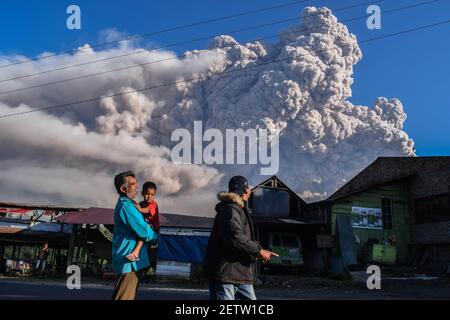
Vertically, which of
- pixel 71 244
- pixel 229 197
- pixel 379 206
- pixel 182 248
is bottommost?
pixel 182 248

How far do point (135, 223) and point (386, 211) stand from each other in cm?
2257

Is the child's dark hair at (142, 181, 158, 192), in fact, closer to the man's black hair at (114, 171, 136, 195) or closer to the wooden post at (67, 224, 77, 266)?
the man's black hair at (114, 171, 136, 195)

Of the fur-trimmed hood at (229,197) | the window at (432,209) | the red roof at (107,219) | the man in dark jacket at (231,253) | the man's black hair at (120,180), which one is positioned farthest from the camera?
the window at (432,209)

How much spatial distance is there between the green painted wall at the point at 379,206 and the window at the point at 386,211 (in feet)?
0.55

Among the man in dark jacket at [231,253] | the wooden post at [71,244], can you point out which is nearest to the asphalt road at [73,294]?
the man in dark jacket at [231,253]

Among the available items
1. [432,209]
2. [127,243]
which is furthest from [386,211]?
[127,243]

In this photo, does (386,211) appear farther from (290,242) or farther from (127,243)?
(127,243)

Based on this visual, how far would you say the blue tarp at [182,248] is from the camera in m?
19.5

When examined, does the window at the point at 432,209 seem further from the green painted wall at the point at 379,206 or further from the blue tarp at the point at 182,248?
the blue tarp at the point at 182,248

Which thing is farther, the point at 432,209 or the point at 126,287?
the point at 432,209

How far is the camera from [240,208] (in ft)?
13.8

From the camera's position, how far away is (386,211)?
24453mm

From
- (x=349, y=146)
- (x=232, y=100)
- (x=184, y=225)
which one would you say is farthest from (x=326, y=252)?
(x=349, y=146)

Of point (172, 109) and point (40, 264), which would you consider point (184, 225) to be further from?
point (172, 109)
